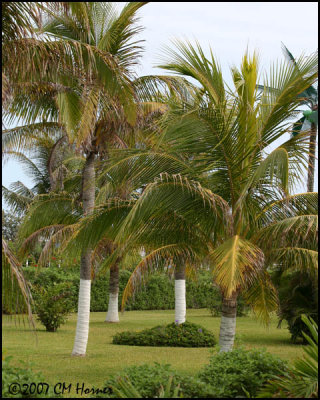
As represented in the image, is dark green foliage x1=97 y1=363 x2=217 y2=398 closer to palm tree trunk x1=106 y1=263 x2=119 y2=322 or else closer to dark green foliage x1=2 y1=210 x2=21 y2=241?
palm tree trunk x1=106 y1=263 x2=119 y2=322

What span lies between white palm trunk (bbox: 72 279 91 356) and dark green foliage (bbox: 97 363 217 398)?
5659mm

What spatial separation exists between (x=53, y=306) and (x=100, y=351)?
4.49m

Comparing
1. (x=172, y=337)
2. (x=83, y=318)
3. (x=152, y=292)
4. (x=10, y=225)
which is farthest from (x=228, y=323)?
(x=10, y=225)

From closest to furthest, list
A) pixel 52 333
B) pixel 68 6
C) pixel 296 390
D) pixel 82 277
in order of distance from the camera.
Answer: pixel 296 390 → pixel 68 6 → pixel 82 277 → pixel 52 333

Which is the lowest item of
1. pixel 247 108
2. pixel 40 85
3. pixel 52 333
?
pixel 52 333

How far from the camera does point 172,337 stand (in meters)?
14.9

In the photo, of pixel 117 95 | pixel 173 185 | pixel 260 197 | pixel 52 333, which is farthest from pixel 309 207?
pixel 52 333

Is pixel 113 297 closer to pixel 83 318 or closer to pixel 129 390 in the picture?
pixel 83 318

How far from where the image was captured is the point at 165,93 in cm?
1238

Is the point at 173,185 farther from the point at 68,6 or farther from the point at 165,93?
the point at 165,93

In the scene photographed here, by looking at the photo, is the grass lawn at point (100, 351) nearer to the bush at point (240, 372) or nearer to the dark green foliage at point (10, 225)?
the bush at point (240, 372)

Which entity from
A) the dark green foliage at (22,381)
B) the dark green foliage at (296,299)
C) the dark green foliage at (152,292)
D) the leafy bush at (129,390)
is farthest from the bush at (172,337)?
the dark green foliage at (22,381)

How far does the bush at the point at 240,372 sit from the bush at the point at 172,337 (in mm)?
7634

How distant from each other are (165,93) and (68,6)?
581cm
